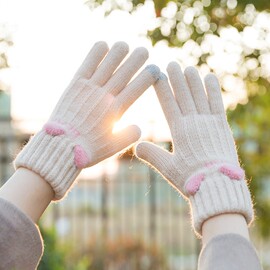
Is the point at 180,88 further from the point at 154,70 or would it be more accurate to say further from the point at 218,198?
the point at 218,198

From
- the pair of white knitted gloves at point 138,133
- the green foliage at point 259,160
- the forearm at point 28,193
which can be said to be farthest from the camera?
the green foliage at point 259,160

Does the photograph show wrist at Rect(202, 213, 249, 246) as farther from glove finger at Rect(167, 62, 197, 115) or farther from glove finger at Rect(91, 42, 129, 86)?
glove finger at Rect(91, 42, 129, 86)

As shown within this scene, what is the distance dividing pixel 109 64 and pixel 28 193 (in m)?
0.42

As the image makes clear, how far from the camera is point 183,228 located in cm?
1559

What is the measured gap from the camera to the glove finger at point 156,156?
203 centimetres

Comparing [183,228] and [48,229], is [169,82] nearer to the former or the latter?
[48,229]

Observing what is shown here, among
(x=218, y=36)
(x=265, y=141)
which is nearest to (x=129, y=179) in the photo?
(x=265, y=141)

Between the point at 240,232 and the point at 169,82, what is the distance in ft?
1.56

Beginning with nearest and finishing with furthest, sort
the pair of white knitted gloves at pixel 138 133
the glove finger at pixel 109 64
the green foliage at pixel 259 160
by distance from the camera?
1. the pair of white knitted gloves at pixel 138 133
2. the glove finger at pixel 109 64
3. the green foliage at pixel 259 160

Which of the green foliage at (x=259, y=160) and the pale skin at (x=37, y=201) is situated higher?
the pale skin at (x=37, y=201)

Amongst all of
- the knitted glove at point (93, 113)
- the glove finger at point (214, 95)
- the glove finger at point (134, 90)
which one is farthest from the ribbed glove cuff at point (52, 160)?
the glove finger at point (214, 95)

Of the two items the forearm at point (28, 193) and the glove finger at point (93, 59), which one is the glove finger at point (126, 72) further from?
the forearm at point (28, 193)

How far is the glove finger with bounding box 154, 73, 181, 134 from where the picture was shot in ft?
6.70

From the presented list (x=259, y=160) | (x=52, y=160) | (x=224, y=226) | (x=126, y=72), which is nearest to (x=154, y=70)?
(x=126, y=72)
